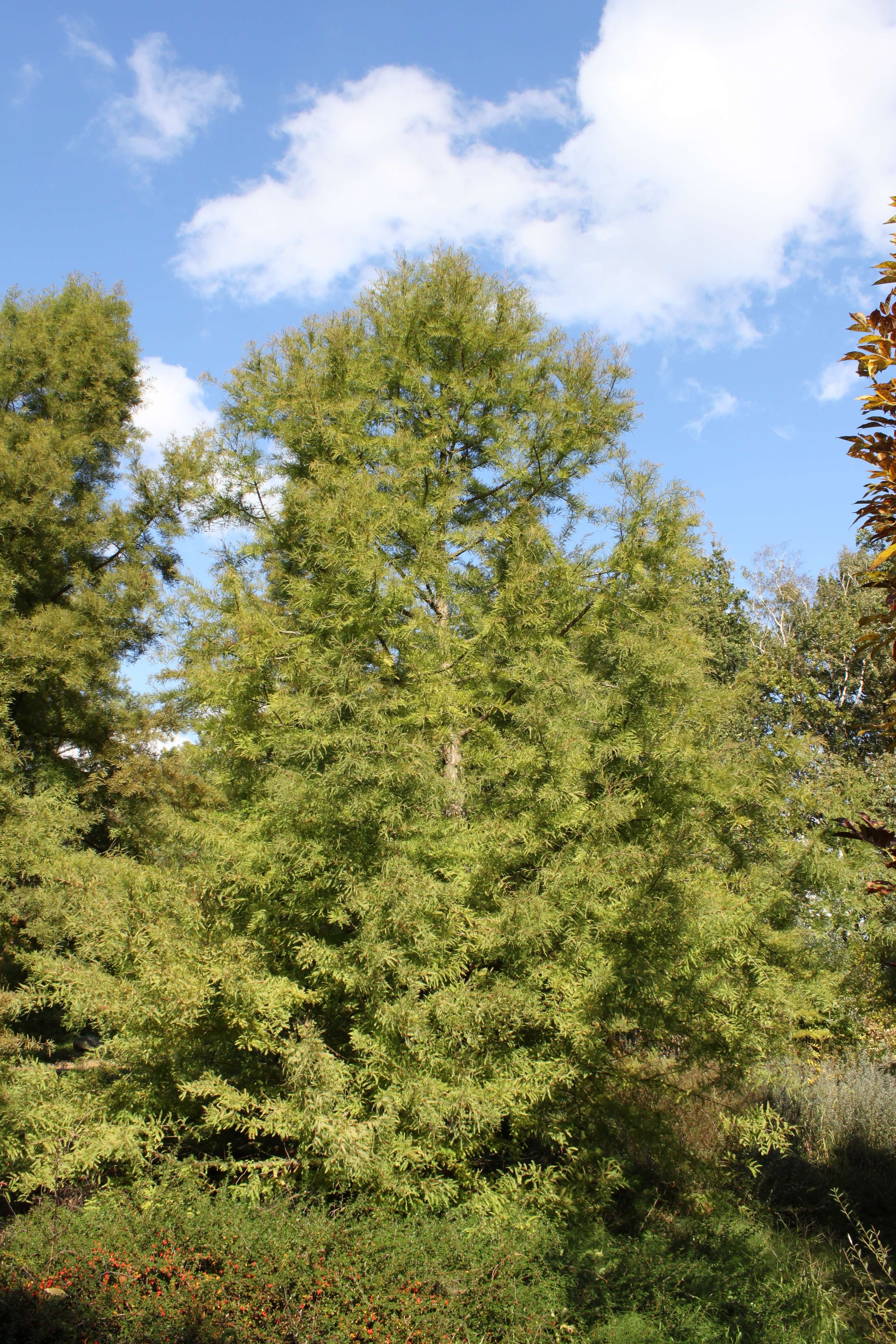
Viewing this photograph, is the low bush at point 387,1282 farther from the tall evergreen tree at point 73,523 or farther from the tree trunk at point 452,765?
the tall evergreen tree at point 73,523

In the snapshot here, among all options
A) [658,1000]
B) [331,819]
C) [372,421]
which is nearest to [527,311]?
[372,421]

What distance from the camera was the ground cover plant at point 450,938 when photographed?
16.5 feet

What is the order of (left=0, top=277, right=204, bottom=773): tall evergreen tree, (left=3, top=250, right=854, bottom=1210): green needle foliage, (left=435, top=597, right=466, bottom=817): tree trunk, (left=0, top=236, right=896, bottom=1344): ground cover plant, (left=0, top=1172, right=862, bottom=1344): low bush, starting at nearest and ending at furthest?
(left=0, top=1172, right=862, bottom=1344): low bush → (left=0, top=236, right=896, bottom=1344): ground cover plant → (left=3, top=250, right=854, bottom=1210): green needle foliage → (left=435, top=597, right=466, bottom=817): tree trunk → (left=0, top=277, right=204, bottom=773): tall evergreen tree

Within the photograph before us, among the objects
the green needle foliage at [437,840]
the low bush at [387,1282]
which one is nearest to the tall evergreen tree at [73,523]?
the green needle foliage at [437,840]

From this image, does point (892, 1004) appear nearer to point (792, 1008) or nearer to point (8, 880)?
point (792, 1008)

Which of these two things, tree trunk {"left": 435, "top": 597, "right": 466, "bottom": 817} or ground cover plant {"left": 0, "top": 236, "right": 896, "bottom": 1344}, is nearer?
ground cover plant {"left": 0, "top": 236, "right": 896, "bottom": 1344}

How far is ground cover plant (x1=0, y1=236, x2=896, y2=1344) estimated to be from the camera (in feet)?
16.5

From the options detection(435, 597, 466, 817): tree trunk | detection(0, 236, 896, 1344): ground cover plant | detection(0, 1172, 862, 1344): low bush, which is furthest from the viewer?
detection(435, 597, 466, 817): tree trunk

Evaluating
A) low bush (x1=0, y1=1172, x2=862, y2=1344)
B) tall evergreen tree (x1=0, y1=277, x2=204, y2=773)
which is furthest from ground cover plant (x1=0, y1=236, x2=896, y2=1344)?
tall evergreen tree (x1=0, y1=277, x2=204, y2=773)

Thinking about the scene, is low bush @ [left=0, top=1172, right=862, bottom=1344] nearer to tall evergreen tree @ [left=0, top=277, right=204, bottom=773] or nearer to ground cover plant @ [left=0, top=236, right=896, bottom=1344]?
ground cover plant @ [left=0, top=236, right=896, bottom=1344]

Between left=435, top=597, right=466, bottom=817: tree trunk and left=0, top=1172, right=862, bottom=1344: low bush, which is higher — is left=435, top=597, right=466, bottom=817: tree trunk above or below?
above

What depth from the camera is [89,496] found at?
1277 centimetres

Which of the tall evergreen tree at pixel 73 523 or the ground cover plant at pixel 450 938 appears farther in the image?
the tall evergreen tree at pixel 73 523

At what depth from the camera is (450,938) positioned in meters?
5.71
